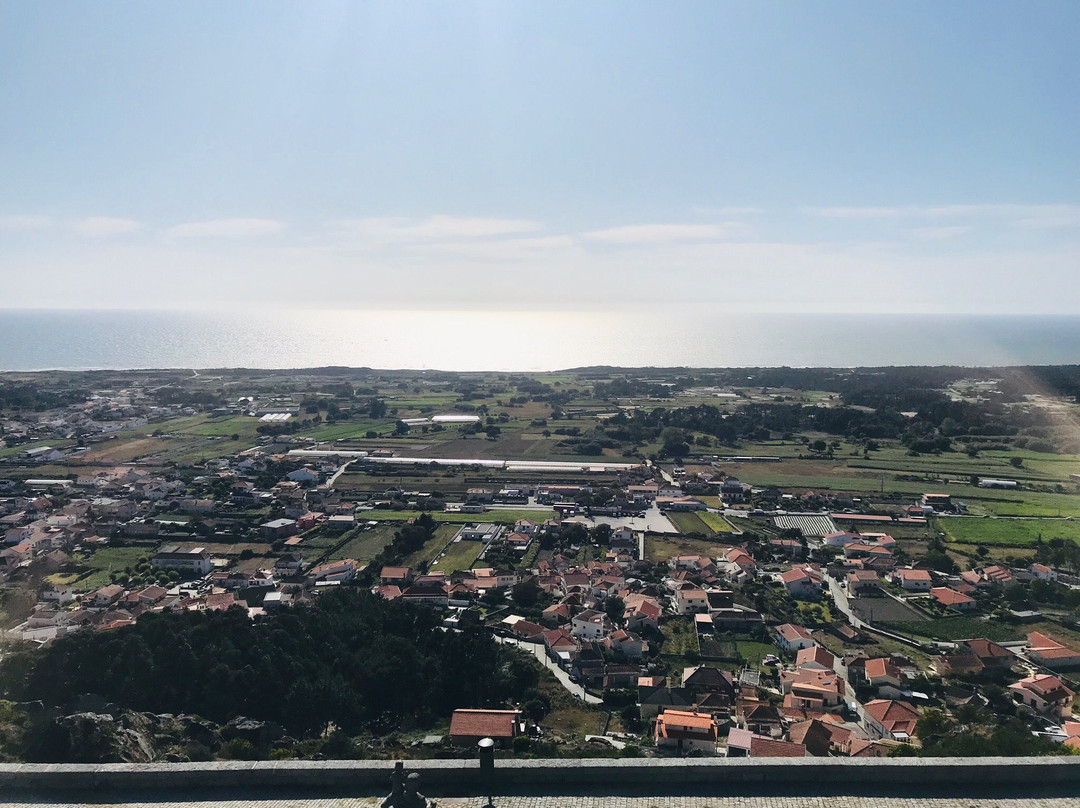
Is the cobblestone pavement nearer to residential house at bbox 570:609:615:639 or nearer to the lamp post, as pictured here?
the lamp post

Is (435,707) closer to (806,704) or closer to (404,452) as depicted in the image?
(806,704)

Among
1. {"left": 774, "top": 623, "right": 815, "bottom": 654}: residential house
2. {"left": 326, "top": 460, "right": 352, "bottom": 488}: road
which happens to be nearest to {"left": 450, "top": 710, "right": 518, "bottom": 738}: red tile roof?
{"left": 774, "top": 623, "right": 815, "bottom": 654}: residential house

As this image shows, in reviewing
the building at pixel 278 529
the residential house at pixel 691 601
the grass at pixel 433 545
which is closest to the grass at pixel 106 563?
the building at pixel 278 529

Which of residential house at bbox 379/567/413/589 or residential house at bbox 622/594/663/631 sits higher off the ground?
residential house at bbox 379/567/413/589

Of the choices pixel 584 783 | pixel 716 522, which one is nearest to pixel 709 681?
pixel 584 783

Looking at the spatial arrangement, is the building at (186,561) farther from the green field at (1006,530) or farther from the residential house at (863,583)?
the green field at (1006,530)

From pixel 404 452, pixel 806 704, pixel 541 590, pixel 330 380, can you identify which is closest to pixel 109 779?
pixel 806 704

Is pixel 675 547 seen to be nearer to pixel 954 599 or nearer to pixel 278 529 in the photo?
pixel 954 599
